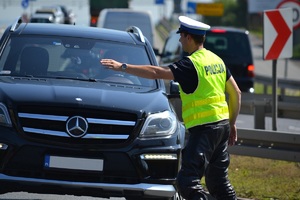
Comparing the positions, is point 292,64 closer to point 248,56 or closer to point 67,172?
point 248,56

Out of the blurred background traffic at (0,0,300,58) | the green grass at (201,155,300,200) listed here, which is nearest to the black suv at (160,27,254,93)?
the green grass at (201,155,300,200)

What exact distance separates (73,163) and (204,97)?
4.07 ft

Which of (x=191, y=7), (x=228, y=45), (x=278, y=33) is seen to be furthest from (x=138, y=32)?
(x=191, y=7)

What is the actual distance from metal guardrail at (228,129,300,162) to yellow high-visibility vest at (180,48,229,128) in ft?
10.9

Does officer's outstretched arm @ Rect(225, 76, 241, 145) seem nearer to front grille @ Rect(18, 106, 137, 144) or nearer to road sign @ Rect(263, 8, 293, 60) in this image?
front grille @ Rect(18, 106, 137, 144)

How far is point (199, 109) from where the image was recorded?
8.51m

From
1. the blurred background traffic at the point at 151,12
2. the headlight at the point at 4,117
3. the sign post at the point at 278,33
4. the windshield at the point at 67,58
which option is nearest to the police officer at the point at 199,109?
the headlight at the point at 4,117

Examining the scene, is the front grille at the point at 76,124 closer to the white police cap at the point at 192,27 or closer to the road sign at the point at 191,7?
the white police cap at the point at 192,27

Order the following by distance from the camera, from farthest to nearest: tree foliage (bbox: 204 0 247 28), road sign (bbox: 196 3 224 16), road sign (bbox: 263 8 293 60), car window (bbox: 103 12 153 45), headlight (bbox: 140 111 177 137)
Result: tree foliage (bbox: 204 0 247 28) → road sign (bbox: 196 3 224 16) → car window (bbox: 103 12 153 45) → road sign (bbox: 263 8 293 60) → headlight (bbox: 140 111 177 137)

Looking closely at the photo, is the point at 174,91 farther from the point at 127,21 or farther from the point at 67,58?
the point at 127,21

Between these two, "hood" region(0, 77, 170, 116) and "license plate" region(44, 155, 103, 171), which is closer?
"license plate" region(44, 155, 103, 171)

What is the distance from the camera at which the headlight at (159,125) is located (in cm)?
898

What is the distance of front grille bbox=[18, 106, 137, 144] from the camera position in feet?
29.0

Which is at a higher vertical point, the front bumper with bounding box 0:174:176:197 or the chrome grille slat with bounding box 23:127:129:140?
the chrome grille slat with bounding box 23:127:129:140
